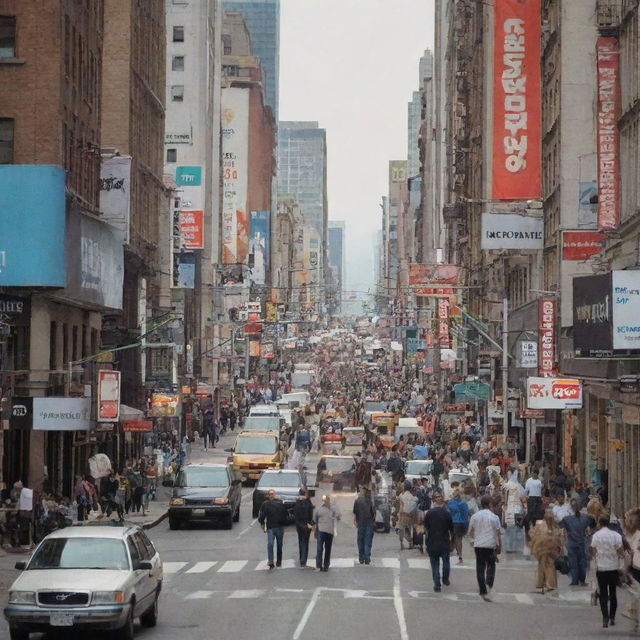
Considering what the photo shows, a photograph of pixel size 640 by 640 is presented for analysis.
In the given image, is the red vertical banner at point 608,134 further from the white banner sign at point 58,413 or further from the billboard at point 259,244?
the billboard at point 259,244

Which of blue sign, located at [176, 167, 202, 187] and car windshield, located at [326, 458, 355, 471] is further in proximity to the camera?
blue sign, located at [176, 167, 202, 187]

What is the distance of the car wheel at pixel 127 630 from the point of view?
18.5 metres

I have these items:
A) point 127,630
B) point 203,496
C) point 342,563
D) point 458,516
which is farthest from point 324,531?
point 203,496

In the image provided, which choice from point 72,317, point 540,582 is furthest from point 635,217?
point 72,317

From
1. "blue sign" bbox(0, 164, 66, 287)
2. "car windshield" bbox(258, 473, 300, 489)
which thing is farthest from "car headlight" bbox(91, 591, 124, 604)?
"blue sign" bbox(0, 164, 66, 287)

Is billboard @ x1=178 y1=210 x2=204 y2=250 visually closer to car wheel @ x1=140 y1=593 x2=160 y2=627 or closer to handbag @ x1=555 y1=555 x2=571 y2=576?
handbag @ x1=555 y1=555 x2=571 y2=576

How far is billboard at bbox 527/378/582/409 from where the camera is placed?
41938mm

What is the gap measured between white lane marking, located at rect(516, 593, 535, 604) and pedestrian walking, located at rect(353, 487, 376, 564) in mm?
4869

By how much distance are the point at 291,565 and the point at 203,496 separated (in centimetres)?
983

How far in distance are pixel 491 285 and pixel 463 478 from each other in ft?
126

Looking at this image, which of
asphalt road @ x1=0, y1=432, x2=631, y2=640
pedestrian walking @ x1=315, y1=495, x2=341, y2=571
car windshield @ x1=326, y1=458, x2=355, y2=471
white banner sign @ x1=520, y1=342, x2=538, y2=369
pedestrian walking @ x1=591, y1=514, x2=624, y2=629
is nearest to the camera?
asphalt road @ x1=0, y1=432, x2=631, y2=640

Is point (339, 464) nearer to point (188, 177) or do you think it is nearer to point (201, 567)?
point (201, 567)

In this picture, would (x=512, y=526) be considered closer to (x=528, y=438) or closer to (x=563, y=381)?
(x=563, y=381)

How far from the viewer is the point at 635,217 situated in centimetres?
3597
